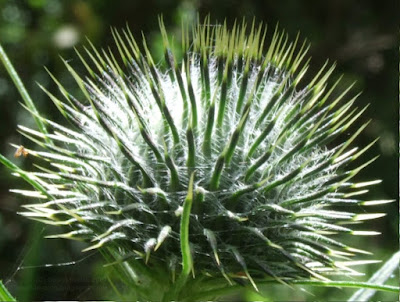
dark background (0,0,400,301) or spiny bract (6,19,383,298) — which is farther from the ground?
dark background (0,0,400,301)

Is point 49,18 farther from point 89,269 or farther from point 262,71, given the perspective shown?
point 262,71

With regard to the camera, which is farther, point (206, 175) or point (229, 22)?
point (229, 22)

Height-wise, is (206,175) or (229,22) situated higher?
(229,22)

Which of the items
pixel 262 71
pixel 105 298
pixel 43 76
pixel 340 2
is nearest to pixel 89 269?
pixel 105 298

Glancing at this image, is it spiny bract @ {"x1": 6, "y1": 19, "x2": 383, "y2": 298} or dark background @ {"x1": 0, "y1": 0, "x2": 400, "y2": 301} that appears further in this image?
dark background @ {"x1": 0, "y1": 0, "x2": 400, "y2": 301}
